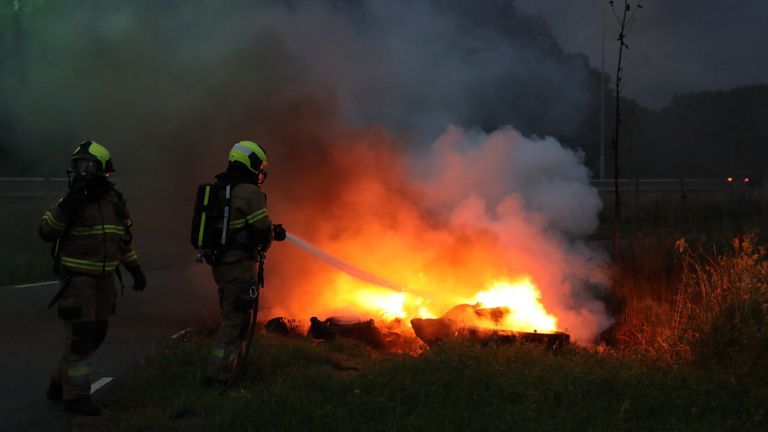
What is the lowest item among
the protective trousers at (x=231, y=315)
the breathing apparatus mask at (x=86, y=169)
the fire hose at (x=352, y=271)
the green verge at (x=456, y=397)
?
the green verge at (x=456, y=397)

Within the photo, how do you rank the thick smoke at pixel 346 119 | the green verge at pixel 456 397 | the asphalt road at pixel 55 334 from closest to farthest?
1. the green verge at pixel 456 397
2. the asphalt road at pixel 55 334
3. the thick smoke at pixel 346 119

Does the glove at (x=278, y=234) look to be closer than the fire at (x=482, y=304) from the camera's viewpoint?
Yes

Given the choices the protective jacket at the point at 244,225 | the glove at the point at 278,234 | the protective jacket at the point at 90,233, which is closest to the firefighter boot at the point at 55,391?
the protective jacket at the point at 90,233

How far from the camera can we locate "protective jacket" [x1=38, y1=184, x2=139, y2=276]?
509cm

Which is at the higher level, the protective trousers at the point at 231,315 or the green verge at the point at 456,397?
the protective trousers at the point at 231,315

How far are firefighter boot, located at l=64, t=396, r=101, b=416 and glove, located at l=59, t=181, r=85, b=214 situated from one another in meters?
1.32

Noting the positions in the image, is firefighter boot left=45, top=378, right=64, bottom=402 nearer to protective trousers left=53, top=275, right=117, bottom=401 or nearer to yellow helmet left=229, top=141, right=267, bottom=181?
protective trousers left=53, top=275, right=117, bottom=401

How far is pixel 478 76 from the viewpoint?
901 centimetres

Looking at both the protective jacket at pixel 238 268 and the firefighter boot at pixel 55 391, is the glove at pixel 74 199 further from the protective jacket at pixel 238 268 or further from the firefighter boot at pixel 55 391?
the firefighter boot at pixel 55 391

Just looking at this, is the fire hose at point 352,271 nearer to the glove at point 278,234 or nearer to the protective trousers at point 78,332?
the glove at point 278,234

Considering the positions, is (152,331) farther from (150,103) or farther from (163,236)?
(163,236)

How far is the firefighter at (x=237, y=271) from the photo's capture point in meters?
5.54

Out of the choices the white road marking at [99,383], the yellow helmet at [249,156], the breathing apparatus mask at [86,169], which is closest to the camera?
the breathing apparatus mask at [86,169]

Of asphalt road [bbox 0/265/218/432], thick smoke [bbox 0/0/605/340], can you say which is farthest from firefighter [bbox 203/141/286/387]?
thick smoke [bbox 0/0/605/340]
